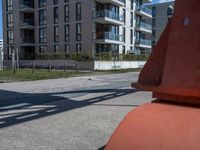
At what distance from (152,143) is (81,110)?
7510 mm

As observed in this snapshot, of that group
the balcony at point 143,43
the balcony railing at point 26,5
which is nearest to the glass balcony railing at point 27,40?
the balcony railing at point 26,5

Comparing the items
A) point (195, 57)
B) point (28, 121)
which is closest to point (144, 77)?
point (195, 57)

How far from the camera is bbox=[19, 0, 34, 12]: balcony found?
181ft

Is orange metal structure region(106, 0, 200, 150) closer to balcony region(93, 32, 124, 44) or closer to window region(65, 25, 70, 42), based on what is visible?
balcony region(93, 32, 124, 44)

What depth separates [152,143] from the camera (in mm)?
1768

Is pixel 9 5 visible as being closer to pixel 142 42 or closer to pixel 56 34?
pixel 56 34

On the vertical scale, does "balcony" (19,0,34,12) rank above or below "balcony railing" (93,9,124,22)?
above

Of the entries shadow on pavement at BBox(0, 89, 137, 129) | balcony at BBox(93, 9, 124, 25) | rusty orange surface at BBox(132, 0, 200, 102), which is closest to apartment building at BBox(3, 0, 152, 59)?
balcony at BBox(93, 9, 124, 25)

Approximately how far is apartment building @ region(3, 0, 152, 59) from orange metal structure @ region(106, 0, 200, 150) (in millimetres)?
41700

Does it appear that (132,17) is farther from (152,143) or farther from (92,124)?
(152,143)

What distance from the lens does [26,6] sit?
55406 millimetres

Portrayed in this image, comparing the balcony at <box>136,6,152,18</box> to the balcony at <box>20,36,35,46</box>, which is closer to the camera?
the balcony at <box>20,36,35,46</box>

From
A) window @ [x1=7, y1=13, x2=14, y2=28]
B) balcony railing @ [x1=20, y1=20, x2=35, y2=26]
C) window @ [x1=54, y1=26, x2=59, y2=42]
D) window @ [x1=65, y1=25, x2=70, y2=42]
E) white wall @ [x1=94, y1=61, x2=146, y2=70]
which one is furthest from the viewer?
window @ [x1=7, y1=13, x2=14, y2=28]

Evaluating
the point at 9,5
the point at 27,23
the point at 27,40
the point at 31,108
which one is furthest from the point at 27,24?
the point at 31,108
